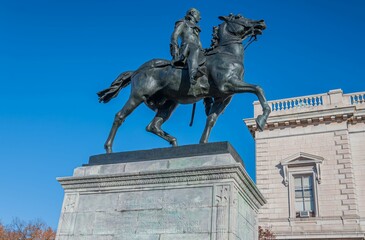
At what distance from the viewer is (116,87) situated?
9484mm

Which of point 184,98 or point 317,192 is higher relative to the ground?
point 317,192

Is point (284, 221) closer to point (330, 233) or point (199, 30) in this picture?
point (330, 233)

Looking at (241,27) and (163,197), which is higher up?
(241,27)

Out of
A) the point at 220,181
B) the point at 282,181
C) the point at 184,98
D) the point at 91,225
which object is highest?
the point at 282,181

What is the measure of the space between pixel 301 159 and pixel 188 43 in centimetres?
1755

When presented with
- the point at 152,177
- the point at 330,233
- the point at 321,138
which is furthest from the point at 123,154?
the point at 321,138

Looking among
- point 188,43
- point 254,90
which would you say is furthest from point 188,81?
point 254,90

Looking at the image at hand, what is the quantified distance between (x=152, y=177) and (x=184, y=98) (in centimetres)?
208

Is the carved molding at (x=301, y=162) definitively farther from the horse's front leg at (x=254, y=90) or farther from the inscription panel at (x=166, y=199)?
the inscription panel at (x=166, y=199)

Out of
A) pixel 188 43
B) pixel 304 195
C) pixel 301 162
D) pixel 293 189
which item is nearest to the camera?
pixel 188 43

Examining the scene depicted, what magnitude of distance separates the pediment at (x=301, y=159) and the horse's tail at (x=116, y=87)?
17249 millimetres

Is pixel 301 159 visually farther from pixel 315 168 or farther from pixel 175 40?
pixel 175 40

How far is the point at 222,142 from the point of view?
Answer: 7.37m

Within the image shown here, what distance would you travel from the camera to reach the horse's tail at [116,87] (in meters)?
9.45
